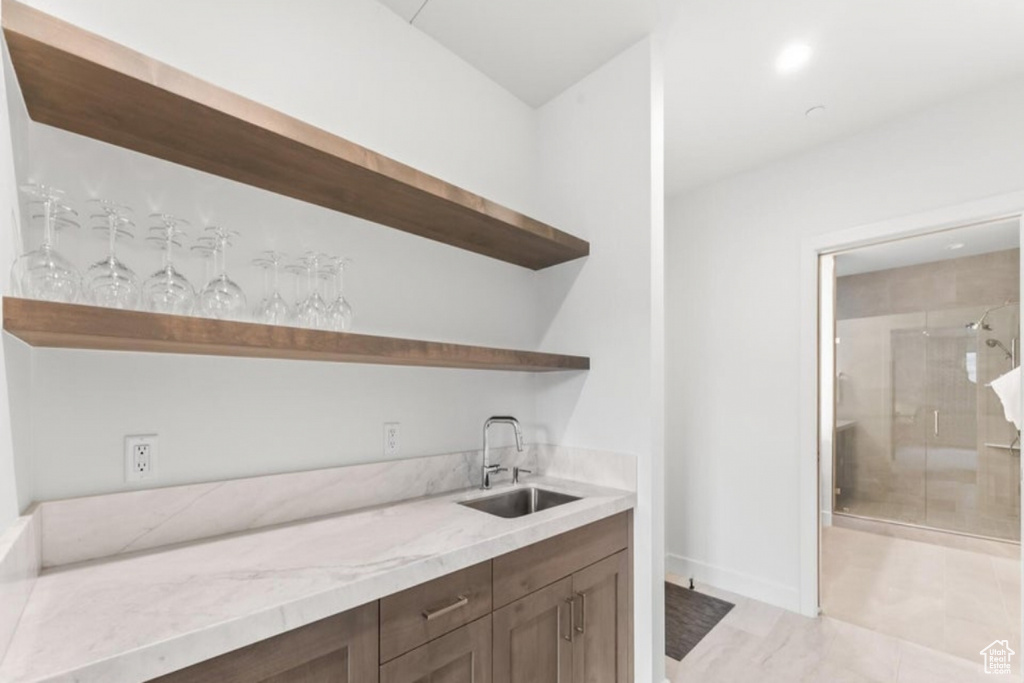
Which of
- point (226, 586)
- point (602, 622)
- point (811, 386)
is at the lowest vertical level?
point (602, 622)

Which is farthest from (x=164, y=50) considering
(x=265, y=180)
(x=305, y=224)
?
(x=305, y=224)

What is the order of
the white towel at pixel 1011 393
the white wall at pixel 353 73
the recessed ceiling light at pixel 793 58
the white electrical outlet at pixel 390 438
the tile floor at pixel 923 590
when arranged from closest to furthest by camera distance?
1. the white wall at pixel 353 73
2. the white electrical outlet at pixel 390 438
3. the recessed ceiling light at pixel 793 58
4. the white towel at pixel 1011 393
5. the tile floor at pixel 923 590

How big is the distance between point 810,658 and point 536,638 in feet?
5.21

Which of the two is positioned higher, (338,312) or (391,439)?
(338,312)

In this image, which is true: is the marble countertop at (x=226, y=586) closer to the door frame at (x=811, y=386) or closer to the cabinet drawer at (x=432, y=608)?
the cabinet drawer at (x=432, y=608)

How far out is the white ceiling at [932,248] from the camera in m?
2.15

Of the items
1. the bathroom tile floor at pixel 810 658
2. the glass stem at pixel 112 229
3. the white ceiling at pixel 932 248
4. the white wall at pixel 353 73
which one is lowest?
the bathroom tile floor at pixel 810 658

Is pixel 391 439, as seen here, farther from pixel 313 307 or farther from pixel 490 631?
pixel 490 631

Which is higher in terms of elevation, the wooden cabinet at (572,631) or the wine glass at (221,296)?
the wine glass at (221,296)

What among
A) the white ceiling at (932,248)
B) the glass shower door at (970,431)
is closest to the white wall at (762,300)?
the white ceiling at (932,248)

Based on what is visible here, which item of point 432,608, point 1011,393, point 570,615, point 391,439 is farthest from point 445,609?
point 1011,393

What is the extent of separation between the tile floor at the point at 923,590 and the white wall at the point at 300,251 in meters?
2.08

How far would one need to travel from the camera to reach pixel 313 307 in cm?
139

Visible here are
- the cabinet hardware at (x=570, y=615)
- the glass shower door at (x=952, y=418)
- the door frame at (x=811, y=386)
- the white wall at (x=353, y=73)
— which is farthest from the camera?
the door frame at (x=811, y=386)
